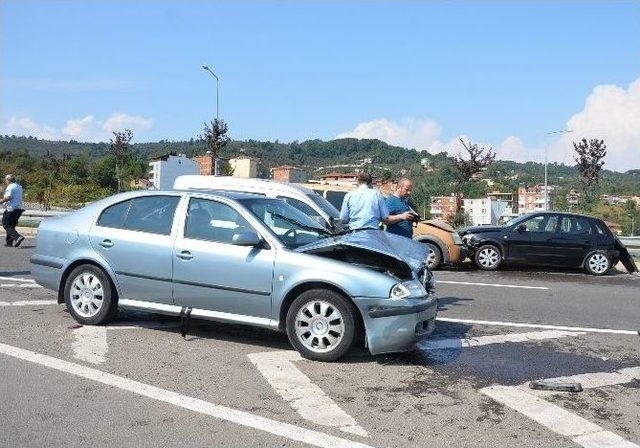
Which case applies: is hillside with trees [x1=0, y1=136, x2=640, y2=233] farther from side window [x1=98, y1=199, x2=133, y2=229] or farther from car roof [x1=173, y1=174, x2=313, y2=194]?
side window [x1=98, y1=199, x2=133, y2=229]

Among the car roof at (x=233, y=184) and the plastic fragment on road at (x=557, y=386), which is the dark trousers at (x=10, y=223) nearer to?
the car roof at (x=233, y=184)

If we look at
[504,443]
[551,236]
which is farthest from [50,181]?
[504,443]

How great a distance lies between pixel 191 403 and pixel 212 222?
7.29 ft

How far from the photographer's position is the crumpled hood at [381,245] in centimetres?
593

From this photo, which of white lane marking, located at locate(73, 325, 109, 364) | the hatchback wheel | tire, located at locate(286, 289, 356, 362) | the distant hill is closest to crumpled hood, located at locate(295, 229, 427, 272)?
tire, located at locate(286, 289, 356, 362)

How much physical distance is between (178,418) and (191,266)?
2.17 metres

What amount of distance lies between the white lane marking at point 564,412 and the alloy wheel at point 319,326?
4.55 ft

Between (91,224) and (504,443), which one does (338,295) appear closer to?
(504,443)

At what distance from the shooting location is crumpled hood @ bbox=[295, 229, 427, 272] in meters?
5.93

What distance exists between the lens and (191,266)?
6215 mm

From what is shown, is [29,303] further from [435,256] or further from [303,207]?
[435,256]

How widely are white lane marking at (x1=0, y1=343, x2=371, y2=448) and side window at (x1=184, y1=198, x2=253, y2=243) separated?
5.59 ft

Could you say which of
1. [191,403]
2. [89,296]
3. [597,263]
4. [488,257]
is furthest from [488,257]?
[191,403]

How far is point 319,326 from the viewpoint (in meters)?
5.75
